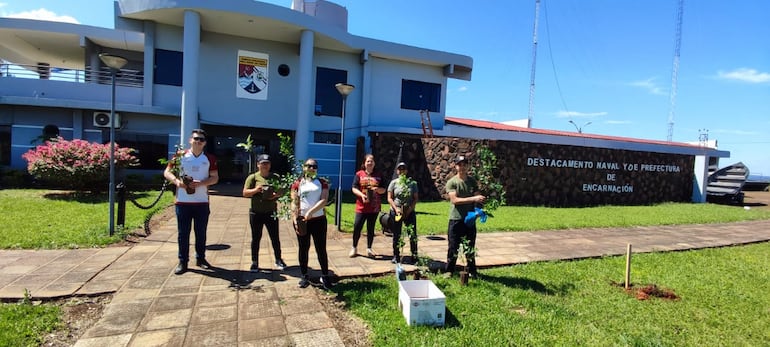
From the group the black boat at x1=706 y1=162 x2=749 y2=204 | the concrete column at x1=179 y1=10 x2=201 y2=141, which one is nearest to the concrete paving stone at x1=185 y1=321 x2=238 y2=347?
the concrete column at x1=179 y1=10 x2=201 y2=141

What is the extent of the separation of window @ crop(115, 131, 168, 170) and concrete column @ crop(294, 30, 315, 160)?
5.19 m

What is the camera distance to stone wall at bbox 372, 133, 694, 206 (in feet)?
42.5

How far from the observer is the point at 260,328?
3.35 meters

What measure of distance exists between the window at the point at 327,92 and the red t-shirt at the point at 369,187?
1111cm

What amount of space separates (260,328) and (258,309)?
0.41 metres

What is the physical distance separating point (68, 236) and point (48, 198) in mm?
5667

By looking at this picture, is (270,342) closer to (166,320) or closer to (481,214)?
(166,320)

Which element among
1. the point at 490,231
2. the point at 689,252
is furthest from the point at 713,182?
the point at 490,231

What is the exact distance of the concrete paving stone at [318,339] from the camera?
3125 millimetres

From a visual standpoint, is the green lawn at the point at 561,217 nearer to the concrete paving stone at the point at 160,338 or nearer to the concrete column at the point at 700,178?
the concrete column at the point at 700,178

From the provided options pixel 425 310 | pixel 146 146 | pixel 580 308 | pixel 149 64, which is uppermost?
pixel 149 64

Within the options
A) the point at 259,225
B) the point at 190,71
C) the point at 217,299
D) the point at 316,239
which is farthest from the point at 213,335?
the point at 190,71

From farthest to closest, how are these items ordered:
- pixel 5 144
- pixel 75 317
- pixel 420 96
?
pixel 420 96 < pixel 5 144 < pixel 75 317

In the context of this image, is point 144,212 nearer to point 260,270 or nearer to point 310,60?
point 260,270
